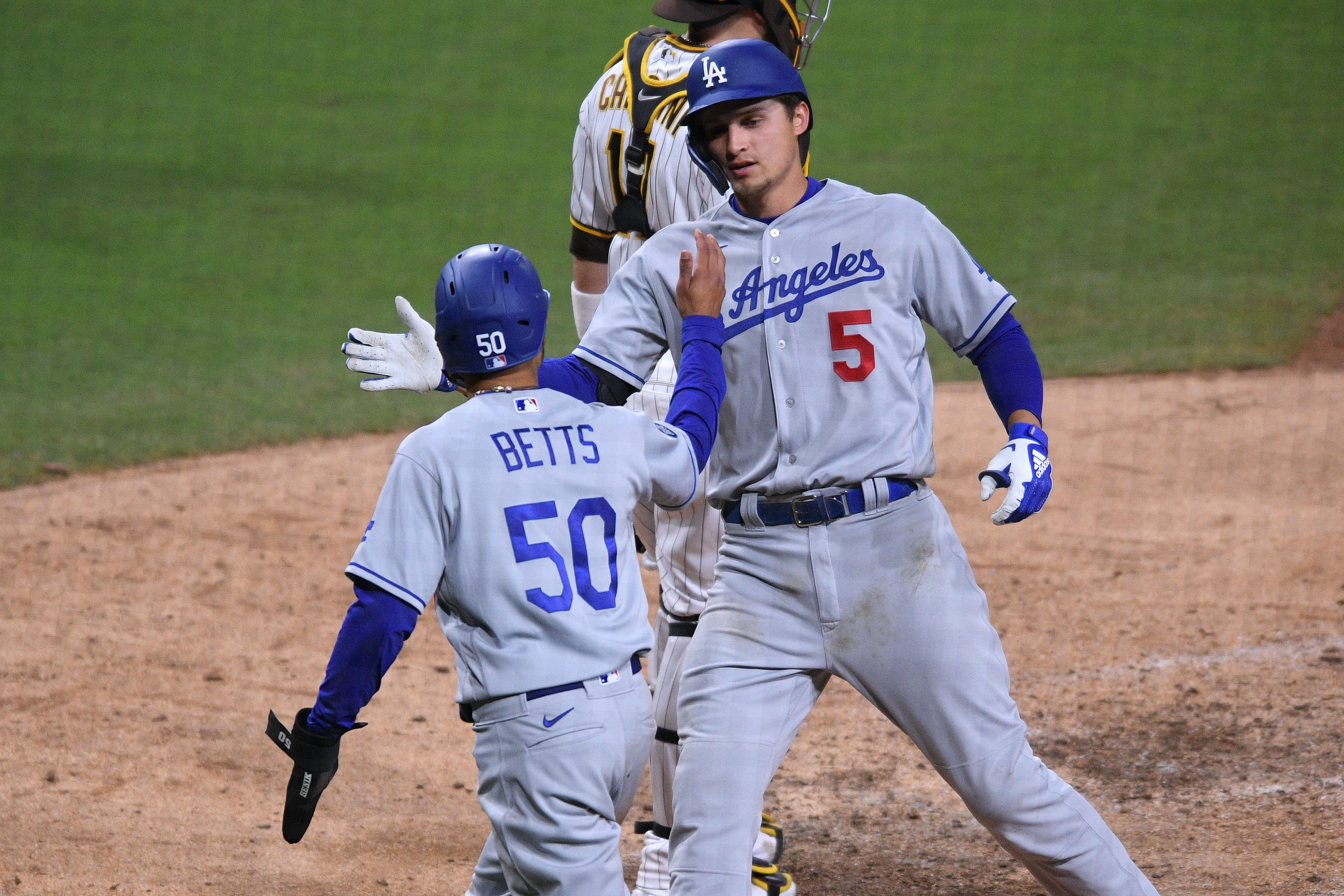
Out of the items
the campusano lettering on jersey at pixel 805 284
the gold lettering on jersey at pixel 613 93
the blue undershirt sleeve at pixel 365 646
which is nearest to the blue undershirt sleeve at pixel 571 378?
the campusano lettering on jersey at pixel 805 284

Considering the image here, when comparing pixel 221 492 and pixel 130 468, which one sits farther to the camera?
pixel 130 468

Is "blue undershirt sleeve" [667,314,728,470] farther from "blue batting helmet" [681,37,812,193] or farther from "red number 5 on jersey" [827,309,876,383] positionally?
"blue batting helmet" [681,37,812,193]

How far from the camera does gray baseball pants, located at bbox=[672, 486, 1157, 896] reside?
2.41 meters

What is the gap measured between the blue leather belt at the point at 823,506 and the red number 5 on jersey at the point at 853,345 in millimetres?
196

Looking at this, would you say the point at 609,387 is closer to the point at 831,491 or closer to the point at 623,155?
the point at 831,491

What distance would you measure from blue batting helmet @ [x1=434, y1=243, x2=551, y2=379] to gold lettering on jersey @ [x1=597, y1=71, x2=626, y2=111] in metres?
1.00

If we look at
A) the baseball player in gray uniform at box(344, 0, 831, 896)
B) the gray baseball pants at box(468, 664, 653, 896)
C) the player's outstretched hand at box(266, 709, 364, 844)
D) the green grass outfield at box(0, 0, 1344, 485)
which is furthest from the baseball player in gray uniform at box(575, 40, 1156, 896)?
the green grass outfield at box(0, 0, 1344, 485)

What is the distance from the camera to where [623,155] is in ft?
10.9

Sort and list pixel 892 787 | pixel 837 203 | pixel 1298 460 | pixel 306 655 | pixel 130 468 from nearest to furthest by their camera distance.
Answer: pixel 837 203, pixel 892 787, pixel 306 655, pixel 1298 460, pixel 130 468

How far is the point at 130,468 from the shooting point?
6.29m

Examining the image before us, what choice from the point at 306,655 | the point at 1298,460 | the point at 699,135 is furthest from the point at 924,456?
the point at 1298,460

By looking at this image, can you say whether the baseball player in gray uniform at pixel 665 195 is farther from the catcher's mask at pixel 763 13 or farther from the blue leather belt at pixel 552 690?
the blue leather belt at pixel 552 690

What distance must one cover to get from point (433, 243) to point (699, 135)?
8.43 meters

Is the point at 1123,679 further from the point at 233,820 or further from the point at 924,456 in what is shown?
the point at 233,820
